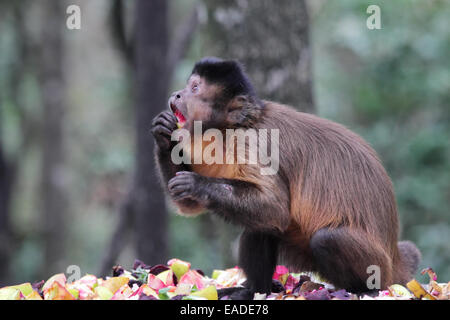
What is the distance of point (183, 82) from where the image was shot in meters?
13.4

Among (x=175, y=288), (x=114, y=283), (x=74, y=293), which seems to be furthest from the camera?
(x=114, y=283)

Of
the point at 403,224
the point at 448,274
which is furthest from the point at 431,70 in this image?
the point at 448,274

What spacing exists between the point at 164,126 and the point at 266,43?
2377 mm

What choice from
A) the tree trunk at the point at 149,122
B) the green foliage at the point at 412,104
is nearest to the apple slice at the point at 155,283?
the tree trunk at the point at 149,122

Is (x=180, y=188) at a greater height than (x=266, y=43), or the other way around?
(x=266, y=43)

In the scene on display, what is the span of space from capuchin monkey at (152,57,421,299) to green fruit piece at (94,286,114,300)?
802 mm

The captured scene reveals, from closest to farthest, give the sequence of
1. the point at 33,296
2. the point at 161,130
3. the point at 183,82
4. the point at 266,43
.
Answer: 1. the point at 33,296
2. the point at 161,130
3. the point at 266,43
4. the point at 183,82

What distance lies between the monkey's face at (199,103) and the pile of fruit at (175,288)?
1.10m

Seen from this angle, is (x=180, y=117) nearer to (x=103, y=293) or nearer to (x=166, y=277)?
(x=166, y=277)

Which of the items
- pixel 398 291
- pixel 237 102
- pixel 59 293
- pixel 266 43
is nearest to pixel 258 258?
pixel 398 291

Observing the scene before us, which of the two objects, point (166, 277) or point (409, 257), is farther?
point (409, 257)

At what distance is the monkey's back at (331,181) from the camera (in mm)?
4543

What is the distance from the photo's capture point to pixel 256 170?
4574 mm

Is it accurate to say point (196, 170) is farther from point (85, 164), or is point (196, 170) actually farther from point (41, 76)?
point (85, 164)
